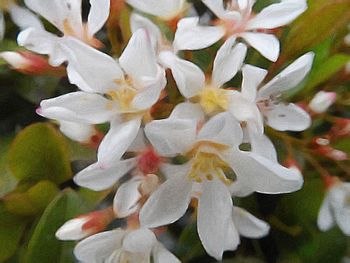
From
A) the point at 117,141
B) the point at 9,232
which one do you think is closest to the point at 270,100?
the point at 117,141

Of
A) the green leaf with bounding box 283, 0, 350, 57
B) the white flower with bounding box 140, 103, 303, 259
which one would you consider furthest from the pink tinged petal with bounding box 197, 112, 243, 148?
the green leaf with bounding box 283, 0, 350, 57

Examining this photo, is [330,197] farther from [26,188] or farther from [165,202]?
[26,188]

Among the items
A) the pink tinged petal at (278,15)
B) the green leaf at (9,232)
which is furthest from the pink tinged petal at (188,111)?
the green leaf at (9,232)

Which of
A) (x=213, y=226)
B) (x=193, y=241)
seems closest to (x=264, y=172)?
(x=213, y=226)

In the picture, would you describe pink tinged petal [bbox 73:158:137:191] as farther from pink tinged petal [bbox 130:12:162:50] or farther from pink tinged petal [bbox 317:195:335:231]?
pink tinged petal [bbox 317:195:335:231]

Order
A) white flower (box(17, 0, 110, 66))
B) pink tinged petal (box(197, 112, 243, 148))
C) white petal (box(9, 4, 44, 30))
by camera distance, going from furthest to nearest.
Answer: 1. white petal (box(9, 4, 44, 30))
2. white flower (box(17, 0, 110, 66))
3. pink tinged petal (box(197, 112, 243, 148))

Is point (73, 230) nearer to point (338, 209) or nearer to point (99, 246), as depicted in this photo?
point (99, 246)

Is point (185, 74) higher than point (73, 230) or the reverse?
higher
